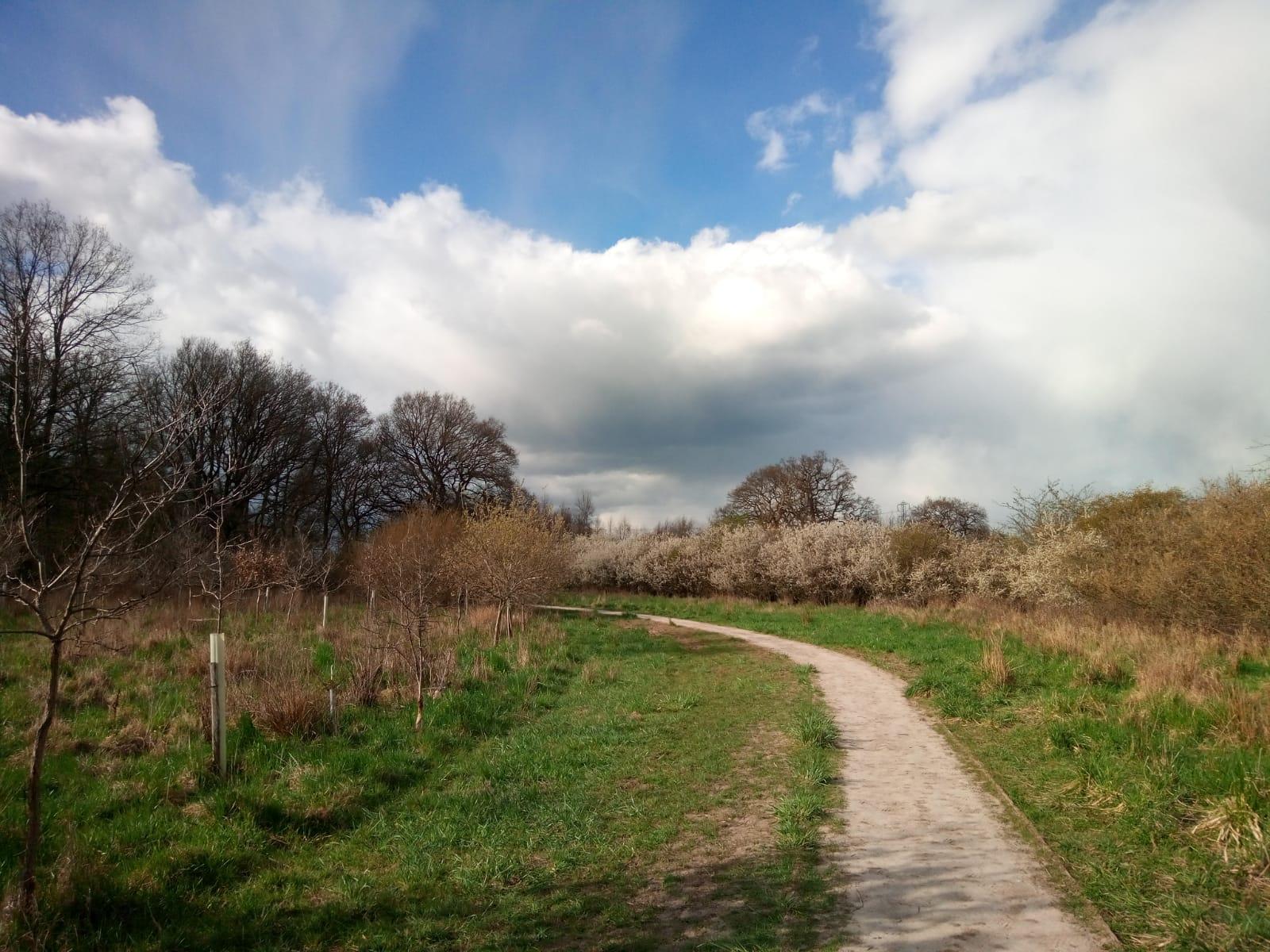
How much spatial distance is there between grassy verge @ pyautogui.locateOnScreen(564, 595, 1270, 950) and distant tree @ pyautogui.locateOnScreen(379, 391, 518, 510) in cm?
3735

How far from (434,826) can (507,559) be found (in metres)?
13.8

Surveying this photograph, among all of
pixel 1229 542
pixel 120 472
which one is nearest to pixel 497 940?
pixel 1229 542

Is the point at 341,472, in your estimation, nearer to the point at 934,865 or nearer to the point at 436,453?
the point at 436,453

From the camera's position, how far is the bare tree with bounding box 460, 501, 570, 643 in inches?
775

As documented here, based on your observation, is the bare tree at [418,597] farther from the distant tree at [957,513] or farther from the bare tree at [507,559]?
the distant tree at [957,513]

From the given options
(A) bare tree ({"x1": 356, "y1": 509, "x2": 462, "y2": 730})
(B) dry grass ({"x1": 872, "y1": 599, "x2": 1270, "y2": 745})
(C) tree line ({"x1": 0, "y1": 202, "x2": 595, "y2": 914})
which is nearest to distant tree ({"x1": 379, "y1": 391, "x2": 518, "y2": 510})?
(C) tree line ({"x1": 0, "y1": 202, "x2": 595, "y2": 914})

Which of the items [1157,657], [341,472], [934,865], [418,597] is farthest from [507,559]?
[341,472]

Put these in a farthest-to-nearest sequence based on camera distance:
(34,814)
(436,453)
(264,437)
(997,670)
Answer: (436,453) → (264,437) → (997,670) → (34,814)

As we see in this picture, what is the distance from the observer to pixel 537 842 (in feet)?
19.2

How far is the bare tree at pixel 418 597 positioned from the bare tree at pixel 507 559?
32.8 inches

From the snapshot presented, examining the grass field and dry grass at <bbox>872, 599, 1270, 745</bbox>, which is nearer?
the grass field

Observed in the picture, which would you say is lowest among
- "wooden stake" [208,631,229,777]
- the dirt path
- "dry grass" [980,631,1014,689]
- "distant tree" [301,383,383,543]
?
the dirt path

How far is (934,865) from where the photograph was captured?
514cm

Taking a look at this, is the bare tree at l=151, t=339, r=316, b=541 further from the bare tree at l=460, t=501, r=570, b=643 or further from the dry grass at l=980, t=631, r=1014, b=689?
the dry grass at l=980, t=631, r=1014, b=689
